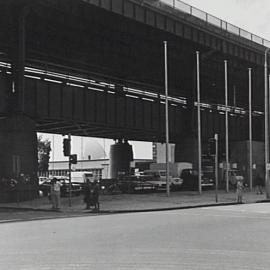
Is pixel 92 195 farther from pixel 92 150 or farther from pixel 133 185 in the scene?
pixel 92 150

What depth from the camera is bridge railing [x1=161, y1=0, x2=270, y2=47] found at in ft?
159

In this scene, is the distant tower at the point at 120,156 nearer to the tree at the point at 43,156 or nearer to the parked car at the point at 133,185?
the parked car at the point at 133,185

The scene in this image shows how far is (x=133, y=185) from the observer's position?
163ft

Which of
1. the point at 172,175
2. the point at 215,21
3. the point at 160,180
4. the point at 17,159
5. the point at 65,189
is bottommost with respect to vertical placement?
the point at 65,189

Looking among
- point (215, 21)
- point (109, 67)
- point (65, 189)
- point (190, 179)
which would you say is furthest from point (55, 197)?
point (215, 21)

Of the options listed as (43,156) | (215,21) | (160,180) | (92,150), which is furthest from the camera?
(92,150)

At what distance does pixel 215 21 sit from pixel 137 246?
4310cm

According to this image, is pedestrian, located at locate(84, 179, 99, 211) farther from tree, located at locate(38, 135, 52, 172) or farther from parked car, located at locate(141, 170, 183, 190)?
tree, located at locate(38, 135, 52, 172)

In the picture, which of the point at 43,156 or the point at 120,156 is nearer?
the point at 120,156

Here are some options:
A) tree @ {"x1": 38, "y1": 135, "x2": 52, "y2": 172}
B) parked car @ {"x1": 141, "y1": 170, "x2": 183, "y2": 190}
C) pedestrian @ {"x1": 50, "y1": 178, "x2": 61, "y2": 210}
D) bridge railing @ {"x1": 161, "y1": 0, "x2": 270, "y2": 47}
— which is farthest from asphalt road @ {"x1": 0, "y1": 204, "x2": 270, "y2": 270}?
tree @ {"x1": 38, "y1": 135, "x2": 52, "y2": 172}

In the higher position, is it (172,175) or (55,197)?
(172,175)

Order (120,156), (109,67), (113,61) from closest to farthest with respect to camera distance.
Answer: (113,61)
(109,67)
(120,156)

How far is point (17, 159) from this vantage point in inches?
1471

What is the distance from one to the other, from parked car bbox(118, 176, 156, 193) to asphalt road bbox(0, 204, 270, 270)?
3014 centimetres
